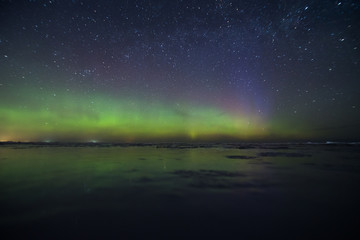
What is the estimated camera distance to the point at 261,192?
6273mm

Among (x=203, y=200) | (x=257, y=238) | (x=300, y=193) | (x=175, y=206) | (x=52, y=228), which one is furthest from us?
(x=300, y=193)

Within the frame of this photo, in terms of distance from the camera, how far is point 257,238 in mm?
3309


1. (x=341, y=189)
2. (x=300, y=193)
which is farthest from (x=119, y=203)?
(x=341, y=189)

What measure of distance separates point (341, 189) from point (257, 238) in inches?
221

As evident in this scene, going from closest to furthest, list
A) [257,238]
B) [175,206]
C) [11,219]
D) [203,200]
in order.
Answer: [257,238], [11,219], [175,206], [203,200]

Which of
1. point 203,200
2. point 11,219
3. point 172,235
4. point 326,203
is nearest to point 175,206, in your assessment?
point 203,200

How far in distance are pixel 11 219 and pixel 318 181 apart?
10710 millimetres

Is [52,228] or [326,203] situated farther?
[326,203]

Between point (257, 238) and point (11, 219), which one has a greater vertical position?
point (11, 219)

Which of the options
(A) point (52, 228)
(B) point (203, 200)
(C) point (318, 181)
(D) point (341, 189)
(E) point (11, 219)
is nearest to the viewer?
(A) point (52, 228)

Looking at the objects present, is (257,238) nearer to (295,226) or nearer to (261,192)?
(295,226)

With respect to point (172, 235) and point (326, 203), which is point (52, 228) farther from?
point (326, 203)

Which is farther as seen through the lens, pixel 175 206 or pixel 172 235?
pixel 175 206

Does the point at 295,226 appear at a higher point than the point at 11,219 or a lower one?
lower
